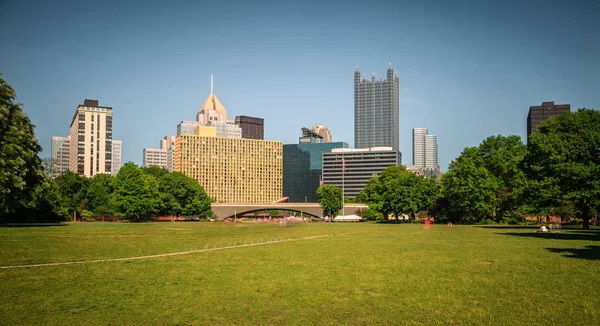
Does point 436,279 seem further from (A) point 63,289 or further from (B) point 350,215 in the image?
(B) point 350,215

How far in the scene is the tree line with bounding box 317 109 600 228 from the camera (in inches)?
1994

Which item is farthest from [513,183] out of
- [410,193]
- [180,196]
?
[180,196]

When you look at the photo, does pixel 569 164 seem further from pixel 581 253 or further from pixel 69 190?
pixel 69 190

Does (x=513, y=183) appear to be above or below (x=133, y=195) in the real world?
above

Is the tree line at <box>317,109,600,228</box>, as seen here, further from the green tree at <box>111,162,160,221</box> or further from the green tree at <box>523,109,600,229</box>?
the green tree at <box>111,162,160,221</box>

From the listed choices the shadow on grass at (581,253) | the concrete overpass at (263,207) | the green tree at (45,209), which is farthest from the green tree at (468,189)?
the green tree at (45,209)

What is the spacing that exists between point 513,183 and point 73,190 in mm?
100307

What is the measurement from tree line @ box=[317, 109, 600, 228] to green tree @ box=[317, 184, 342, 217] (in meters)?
0.31

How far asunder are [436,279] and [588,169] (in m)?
34.1

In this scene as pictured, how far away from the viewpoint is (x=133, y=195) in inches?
4520

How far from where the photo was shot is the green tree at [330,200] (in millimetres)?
155000

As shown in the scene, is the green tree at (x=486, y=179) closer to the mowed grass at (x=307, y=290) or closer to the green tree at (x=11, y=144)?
the mowed grass at (x=307, y=290)

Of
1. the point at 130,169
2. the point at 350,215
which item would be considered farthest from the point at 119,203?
the point at 350,215

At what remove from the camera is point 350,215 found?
516 ft
